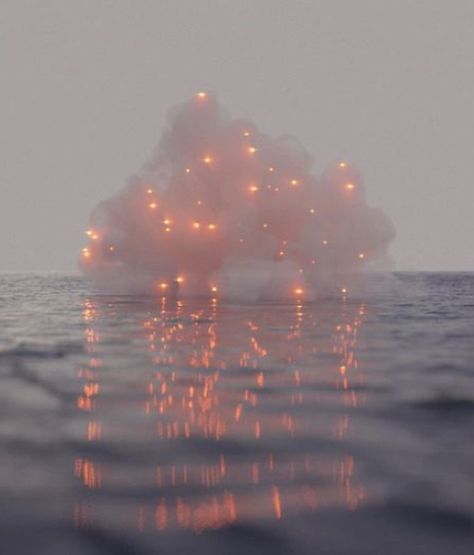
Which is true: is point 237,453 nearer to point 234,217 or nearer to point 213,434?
point 213,434

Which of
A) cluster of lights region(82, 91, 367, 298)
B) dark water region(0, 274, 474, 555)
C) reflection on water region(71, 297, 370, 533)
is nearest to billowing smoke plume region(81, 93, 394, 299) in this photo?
cluster of lights region(82, 91, 367, 298)

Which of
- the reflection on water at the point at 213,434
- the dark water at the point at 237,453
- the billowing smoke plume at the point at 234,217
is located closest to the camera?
the dark water at the point at 237,453

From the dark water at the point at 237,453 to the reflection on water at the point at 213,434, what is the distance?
3cm

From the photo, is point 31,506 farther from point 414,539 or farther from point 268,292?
point 268,292

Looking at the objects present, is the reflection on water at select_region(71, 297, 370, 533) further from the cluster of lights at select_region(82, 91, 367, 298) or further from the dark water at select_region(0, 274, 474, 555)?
the cluster of lights at select_region(82, 91, 367, 298)

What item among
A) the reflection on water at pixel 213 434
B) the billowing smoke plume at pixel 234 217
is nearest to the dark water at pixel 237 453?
the reflection on water at pixel 213 434

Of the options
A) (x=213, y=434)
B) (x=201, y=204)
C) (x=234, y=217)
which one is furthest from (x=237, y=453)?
(x=201, y=204)

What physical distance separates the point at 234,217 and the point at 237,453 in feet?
111

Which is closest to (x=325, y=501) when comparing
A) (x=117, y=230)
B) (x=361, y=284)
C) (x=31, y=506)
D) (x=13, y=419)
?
(x=31, y=506)

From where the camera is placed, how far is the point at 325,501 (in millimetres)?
5543

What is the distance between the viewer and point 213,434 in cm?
786

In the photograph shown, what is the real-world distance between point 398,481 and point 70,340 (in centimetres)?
1463

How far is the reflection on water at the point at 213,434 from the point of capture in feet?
17.9

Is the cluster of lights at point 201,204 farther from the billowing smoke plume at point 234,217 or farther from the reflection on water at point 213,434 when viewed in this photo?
the reflection on water at point 213,434
